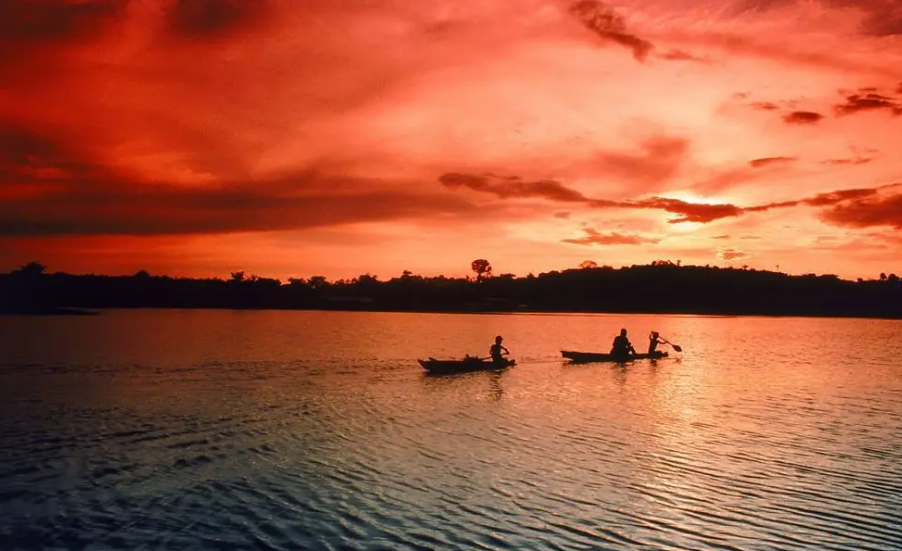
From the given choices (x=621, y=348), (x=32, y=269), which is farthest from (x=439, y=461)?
(x=32, y=269)

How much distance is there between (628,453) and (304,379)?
24.1 metres

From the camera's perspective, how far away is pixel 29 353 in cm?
5447

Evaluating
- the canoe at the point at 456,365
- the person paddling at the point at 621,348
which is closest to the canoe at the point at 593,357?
the person paddling at the point at 621,348

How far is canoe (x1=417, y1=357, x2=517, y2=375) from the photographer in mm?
42375

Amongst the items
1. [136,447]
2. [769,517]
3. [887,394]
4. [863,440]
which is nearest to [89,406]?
[136,447]

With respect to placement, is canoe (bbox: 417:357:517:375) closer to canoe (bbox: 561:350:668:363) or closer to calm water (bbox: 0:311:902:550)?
calm water (bbox: 0:311:902:550)

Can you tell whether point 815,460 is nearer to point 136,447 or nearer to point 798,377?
point 136,447

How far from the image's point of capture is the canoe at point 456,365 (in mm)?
42375

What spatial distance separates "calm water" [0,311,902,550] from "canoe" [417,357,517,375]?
0.90 meters

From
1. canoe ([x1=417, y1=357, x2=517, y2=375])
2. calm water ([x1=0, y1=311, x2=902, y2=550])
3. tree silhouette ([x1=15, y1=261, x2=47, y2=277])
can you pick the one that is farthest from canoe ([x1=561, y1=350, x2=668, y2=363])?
tree silhouette ([x1=15, y1=261, x2=47, y2=277])

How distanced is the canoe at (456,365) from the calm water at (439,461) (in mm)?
898

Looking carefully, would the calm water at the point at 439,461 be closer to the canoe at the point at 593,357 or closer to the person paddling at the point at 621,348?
the canoe at the point at 593,357

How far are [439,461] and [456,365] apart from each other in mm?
23528

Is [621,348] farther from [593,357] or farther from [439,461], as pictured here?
[439,461]
